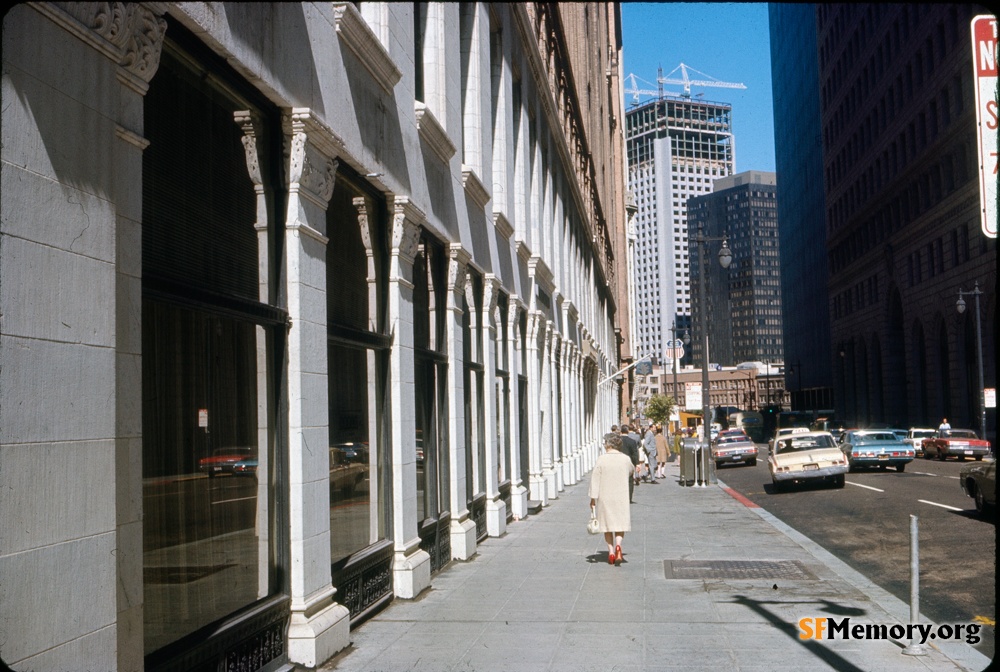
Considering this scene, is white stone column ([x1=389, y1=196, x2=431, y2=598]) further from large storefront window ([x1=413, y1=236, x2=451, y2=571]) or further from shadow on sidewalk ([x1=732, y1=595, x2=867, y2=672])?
shadow on sidewalk ([x1=732, y1=595, x2=867, y2=672])

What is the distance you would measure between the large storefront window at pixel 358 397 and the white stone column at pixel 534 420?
11806mm

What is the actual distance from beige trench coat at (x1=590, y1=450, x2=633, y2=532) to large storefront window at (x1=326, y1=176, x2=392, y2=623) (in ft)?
12.9

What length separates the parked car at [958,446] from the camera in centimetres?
4653

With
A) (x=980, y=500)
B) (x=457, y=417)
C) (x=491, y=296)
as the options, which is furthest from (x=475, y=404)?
(x=980, y=500)

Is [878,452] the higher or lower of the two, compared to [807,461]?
lower

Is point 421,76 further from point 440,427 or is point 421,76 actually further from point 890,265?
point 890,265

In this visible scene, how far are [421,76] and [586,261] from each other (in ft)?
102

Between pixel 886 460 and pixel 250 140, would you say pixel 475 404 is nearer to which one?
pixel 250 140

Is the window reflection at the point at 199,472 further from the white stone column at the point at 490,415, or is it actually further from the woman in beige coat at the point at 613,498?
the white stone column at the point at 490,415

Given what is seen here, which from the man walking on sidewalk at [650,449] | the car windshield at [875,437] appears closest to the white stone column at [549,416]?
the man walking on sidewalk at [650,449]

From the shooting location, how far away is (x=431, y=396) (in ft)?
44.1

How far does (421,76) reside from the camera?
1384cm

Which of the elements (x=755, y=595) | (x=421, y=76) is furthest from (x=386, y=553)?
(x=421, y=76)

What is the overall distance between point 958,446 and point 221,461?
46.5 m
